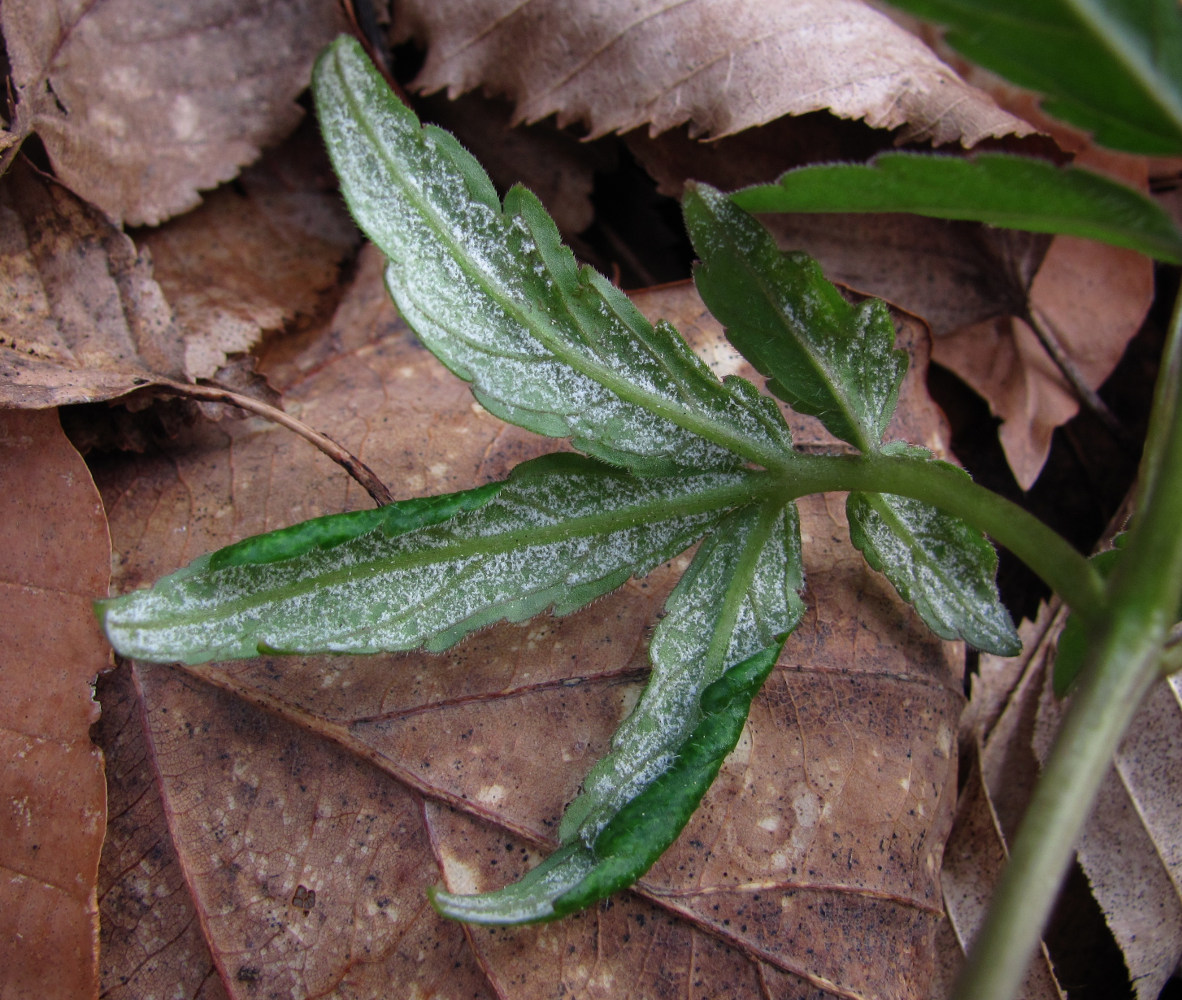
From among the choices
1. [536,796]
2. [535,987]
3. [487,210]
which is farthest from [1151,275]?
[535,987]

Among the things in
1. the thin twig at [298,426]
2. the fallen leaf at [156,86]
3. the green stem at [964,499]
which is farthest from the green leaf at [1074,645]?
the fallen leaf at [156,86]

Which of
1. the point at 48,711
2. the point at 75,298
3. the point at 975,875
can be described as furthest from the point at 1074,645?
the point at 75,298

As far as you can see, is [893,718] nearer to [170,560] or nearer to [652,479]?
[652,479]

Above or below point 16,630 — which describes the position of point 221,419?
above

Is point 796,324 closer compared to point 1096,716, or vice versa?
point 1096,716

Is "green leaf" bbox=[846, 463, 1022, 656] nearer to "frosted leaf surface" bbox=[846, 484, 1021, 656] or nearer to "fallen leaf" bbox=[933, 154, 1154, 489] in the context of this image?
"frosted leaf surface" bbox=[846, 484, 1021, 656]

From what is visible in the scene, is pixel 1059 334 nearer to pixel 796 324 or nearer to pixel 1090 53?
pixel 796 324
